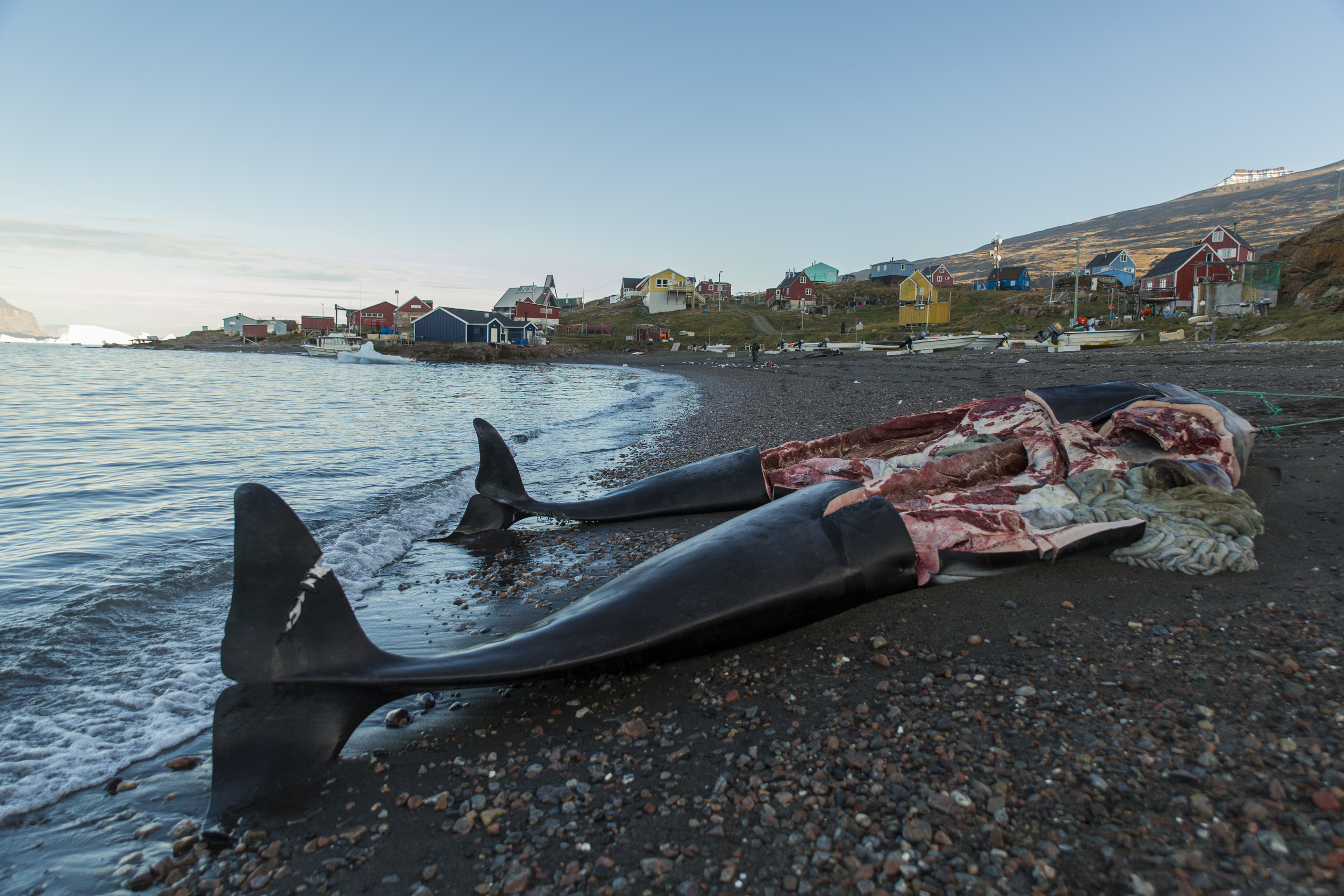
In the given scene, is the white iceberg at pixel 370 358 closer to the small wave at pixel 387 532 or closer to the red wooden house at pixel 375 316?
the red wooden house at pixel 375 316

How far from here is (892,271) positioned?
322 feet

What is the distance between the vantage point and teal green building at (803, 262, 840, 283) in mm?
117125

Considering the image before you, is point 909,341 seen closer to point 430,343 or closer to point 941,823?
point 941,823

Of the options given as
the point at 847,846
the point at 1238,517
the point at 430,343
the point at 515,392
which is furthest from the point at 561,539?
the point at 430,343

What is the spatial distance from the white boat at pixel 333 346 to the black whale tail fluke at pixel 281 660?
82.3m

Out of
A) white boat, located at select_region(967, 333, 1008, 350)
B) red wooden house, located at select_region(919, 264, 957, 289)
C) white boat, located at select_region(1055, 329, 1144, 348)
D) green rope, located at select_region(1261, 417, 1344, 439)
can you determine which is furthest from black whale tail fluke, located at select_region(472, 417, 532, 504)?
red wooden house, located at select_region(919, 264, 957, 289)

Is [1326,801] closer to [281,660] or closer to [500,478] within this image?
[281,660]

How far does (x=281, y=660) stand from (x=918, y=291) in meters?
78.3

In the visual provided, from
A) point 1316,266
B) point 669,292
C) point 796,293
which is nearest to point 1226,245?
point 1316,266

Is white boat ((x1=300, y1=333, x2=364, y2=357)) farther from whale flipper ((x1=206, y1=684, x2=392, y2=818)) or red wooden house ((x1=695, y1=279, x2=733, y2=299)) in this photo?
whale flipper ((x1=206, y1=684, x2=392, y2=818))

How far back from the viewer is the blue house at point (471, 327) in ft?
252

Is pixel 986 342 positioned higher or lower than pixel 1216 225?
lower

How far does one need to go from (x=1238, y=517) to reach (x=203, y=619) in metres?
7.78

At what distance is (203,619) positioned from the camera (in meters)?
5.28
